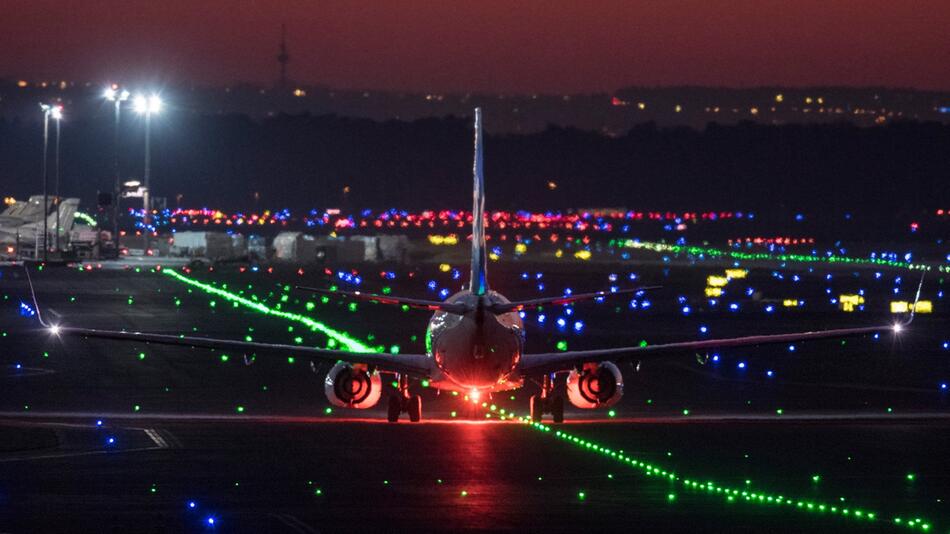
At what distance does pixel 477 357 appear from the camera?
3838cm

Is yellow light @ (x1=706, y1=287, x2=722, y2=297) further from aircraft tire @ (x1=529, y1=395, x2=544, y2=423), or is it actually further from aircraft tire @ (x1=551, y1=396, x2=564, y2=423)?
aircraft tire @ (x1=551, y1=396, x2=564, y2=423)

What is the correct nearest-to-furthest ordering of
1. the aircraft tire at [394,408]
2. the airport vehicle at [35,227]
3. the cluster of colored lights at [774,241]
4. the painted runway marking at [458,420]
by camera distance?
the aircraft tire at [394,408] → the painted runway marking at [458,420] → the airport vehicle at [35,227] → the cluster of colored lights at [774,241]

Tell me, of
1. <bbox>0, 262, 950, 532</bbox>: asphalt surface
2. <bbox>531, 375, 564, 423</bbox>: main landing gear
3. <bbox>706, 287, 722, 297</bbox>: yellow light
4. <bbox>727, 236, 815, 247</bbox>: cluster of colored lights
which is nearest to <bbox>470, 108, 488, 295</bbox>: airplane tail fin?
<bbox>531, 375, 564, 423</bbox>: main landing gear

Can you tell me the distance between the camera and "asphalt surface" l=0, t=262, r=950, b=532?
87.4 ft

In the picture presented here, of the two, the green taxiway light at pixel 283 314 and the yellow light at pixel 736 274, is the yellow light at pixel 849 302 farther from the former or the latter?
the green taxiway light at pixel 283 314

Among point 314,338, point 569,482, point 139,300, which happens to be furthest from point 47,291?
point 569,482

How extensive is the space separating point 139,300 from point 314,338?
2659 centimetres

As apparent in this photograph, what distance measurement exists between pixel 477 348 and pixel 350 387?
521cm

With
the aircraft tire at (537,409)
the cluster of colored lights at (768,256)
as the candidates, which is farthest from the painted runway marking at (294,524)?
the cluster of colored lights at (768,256)

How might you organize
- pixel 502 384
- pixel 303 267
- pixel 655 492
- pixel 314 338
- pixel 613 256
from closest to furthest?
pixel 655 492 < pixel 502 384 < pixel 314 338 < pixel 303 267 < pixel 613 256

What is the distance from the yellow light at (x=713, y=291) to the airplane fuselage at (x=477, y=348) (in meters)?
63.6

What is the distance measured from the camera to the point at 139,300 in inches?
3706

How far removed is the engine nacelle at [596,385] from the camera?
42.6m

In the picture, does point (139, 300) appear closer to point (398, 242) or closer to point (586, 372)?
point (586, 372)
